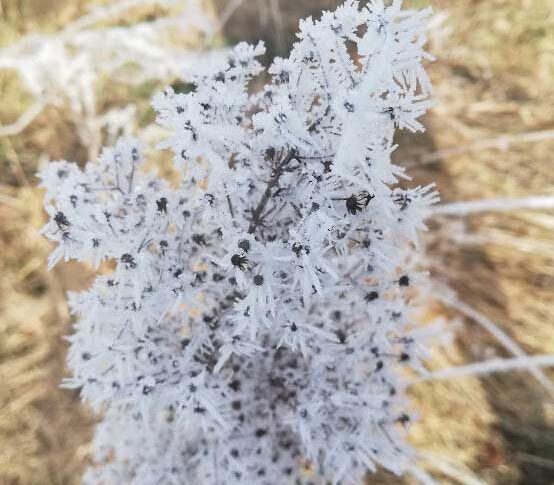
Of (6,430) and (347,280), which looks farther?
(6,430)

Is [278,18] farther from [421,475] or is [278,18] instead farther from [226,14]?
[421,475]

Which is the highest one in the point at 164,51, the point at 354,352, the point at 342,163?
the point at 164,51

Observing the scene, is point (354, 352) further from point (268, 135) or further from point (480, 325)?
point (480, 325)

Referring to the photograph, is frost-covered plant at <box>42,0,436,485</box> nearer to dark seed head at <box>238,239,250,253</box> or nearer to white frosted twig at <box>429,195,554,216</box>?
dark seed head at <box>238,239,250,253</box>

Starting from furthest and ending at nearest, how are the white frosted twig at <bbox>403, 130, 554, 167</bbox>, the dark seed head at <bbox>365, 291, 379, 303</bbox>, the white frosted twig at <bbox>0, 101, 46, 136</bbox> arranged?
the white frosted twig at <bbox>0, 101, 46, 136</bbox> < the white frosted twig at <bbox>403, 130, 554, 167</bbox> < the dark seed head at <bbox>365, 291, 379, 303</bbox>

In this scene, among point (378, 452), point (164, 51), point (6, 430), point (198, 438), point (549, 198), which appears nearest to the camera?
point (378, 452)

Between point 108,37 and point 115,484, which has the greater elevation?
point 108,37

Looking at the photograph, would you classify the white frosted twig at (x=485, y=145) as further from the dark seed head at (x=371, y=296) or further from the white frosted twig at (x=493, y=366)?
the dark seed head at (x=371, y=296)

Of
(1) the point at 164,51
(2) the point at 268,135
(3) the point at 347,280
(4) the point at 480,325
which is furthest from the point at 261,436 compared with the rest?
(1) the point at 164,51

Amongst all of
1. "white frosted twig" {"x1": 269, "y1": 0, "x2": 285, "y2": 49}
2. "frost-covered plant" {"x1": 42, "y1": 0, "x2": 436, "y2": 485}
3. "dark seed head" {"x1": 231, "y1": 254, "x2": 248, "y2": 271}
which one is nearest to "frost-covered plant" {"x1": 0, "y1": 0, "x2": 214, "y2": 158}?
"white frosted twig" {"x1": 269, "y1": 0, "x2": 285, "y2": 49}
